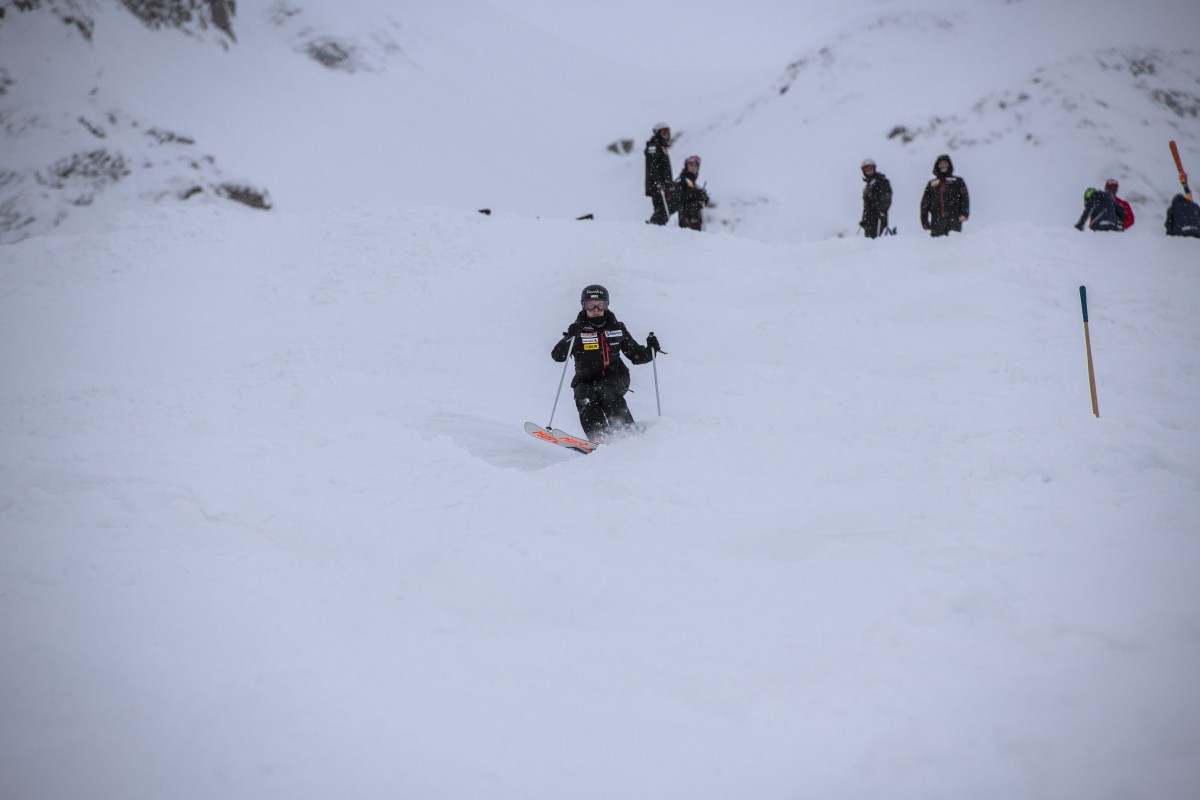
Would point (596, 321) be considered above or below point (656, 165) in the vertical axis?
below

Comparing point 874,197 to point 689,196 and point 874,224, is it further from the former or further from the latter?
point 689,196

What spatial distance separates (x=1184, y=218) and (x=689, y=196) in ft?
29.0

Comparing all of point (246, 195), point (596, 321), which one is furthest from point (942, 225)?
point (246, 195)

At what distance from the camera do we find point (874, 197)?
13773 mm

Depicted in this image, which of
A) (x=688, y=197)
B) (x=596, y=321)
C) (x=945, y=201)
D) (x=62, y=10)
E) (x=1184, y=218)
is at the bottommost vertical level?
(x=596, y=321)

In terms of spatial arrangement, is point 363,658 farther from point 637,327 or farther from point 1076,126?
point 1076,126

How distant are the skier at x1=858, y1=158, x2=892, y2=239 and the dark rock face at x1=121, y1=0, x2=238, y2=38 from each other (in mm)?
30925

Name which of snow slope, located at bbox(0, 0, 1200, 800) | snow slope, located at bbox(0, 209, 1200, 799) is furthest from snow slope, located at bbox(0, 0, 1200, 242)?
snow slope, located at bbox(0, 209, 1200, 799)

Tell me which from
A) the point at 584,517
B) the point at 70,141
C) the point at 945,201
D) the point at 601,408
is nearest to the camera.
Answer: the point at 584,517

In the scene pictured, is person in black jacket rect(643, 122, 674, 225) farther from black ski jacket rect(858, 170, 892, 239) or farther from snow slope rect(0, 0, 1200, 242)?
snow slope rect(0, 0, 1200, 242)

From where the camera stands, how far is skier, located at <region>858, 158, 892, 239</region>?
44.9 feet

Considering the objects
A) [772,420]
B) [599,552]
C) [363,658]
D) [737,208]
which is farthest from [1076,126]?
[363,658]

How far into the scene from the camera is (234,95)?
105ft

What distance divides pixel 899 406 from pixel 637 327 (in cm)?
456
